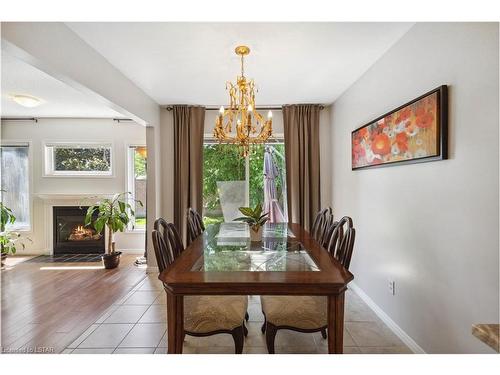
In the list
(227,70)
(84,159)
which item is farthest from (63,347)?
(84,159)

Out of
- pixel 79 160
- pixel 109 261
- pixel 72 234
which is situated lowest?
pixel 109 261

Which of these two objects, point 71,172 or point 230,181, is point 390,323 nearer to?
point 230,181

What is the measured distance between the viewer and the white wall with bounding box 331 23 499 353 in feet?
4.59

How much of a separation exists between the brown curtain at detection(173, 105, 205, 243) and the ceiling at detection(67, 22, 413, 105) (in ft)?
2.04

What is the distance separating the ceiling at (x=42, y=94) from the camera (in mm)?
2791

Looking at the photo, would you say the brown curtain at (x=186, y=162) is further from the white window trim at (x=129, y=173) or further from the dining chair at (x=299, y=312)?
the dining chair at (x=299, y=312)

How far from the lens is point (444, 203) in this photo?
169 cm

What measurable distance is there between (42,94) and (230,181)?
2705 mm

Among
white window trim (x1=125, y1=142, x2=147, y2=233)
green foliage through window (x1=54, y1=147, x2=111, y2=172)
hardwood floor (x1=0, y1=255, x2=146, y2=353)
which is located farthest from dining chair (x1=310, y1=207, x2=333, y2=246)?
green foliage through window (x1=54, y1=147, x2=111, y2=172)

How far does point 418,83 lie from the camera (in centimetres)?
196

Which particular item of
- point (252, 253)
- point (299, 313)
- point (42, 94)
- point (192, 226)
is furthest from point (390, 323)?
point (42, 94)

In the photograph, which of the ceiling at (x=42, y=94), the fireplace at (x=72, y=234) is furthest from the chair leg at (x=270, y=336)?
the fireplace at (x=72, y=234)

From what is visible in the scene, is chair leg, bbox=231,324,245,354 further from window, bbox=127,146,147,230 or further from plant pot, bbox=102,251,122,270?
window, bbox=127,146,147,230

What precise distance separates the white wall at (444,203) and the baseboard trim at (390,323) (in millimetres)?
44
